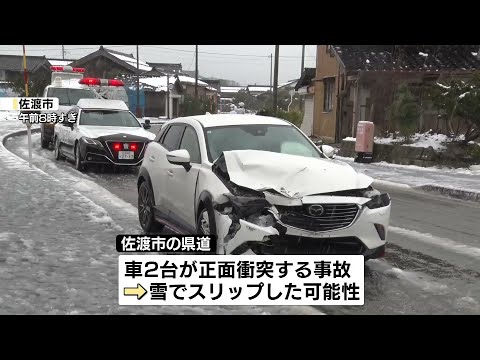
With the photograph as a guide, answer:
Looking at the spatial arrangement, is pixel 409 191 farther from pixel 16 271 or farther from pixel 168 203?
pixel 16 271

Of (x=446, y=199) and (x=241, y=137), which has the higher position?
(x=241, y=137)

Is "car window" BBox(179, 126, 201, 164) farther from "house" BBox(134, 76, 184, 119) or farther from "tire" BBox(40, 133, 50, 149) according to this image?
"house" BBox(134, 76, 184, 119)

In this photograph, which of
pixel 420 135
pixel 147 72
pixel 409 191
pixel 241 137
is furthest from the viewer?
pixel 147 72

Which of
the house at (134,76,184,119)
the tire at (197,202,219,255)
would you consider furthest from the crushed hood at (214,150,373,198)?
the house at (134,76,184,119)

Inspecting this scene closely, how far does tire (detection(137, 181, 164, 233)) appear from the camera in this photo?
717 centimetres

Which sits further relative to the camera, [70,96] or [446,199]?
[70,96]

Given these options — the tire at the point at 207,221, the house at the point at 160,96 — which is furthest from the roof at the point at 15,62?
the tire at the point at 207,221

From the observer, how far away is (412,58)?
22.5 meters

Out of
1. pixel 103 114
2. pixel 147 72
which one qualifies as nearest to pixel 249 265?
pixel 103 114

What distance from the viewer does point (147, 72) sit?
199 feet

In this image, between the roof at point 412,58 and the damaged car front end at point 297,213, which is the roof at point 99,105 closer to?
the damaged car front end at point 297,213

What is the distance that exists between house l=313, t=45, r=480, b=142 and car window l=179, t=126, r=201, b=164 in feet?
41.2

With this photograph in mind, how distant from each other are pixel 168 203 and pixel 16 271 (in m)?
1.87

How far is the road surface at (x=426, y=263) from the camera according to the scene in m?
4.88
